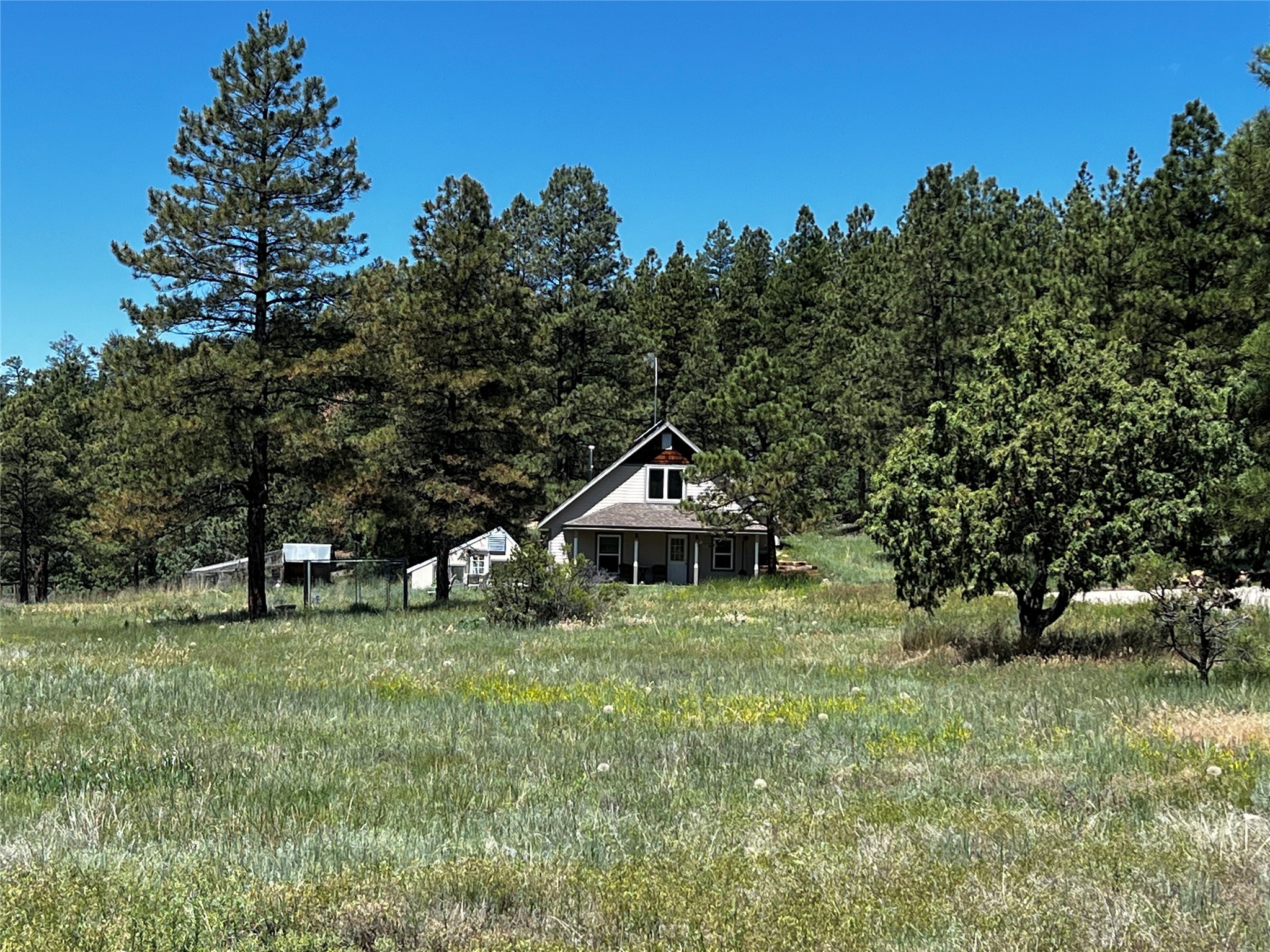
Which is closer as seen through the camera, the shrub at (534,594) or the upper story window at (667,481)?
the shrub at (534,594)

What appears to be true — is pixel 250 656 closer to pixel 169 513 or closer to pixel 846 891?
pixel 169 513

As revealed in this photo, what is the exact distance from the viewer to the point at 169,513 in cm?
2452

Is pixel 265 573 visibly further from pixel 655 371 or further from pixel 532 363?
pixel 655 371

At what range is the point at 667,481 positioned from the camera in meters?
42.9

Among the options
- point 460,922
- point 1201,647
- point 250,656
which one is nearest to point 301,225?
point 250,656

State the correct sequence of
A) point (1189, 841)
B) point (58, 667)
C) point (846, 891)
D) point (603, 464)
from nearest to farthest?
point (846, 891) < point (1189, 841) < point (58, 667) < point (603, 464)

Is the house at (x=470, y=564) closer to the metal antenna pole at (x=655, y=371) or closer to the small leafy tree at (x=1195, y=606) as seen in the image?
the metal antenna pole at (x=655, y=371)

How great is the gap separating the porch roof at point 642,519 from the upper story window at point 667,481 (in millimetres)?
455

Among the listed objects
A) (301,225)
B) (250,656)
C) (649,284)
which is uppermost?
(649,284)

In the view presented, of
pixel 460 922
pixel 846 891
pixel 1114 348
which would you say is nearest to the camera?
pixel 460 922

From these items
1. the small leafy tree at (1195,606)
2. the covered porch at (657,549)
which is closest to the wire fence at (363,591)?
the covered porch at (657,549)

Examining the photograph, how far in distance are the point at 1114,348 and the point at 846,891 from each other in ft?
44.0

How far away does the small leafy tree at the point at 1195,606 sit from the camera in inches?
456

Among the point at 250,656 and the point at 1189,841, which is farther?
the point at 250,656
